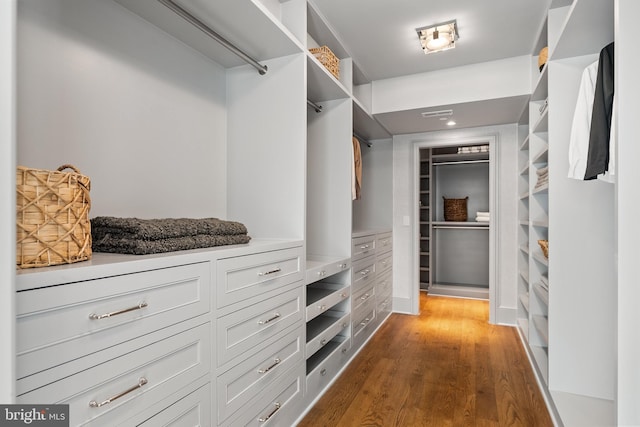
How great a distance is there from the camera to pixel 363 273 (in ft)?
10.1

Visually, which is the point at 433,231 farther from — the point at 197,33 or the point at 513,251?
the point at 197,33

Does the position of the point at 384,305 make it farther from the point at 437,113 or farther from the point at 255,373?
the point at 255,373

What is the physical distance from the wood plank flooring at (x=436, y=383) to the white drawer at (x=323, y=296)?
0.55m

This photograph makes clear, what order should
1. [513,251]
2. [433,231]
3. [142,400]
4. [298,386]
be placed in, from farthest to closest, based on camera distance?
1. [433,231]
2. [513,251]
3. [298,386]
4. [142,400]

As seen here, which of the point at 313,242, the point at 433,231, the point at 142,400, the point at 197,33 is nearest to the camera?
the point at 142,400

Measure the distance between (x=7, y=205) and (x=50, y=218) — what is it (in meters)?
0.31

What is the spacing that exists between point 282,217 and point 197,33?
3.50ft

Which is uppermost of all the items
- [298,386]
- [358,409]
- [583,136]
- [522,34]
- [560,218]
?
[522,34]

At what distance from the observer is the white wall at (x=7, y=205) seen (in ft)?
2.25

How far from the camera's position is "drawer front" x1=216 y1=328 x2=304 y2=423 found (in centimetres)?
144

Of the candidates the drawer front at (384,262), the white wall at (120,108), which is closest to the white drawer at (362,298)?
the drawer front at (384,262)

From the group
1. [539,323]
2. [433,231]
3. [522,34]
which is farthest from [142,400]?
[433,231]

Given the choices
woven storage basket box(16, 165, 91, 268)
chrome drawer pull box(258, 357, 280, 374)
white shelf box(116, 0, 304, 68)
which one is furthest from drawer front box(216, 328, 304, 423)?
white shelf box(116, 0, 304, 68)

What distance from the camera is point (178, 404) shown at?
3.99 feet
